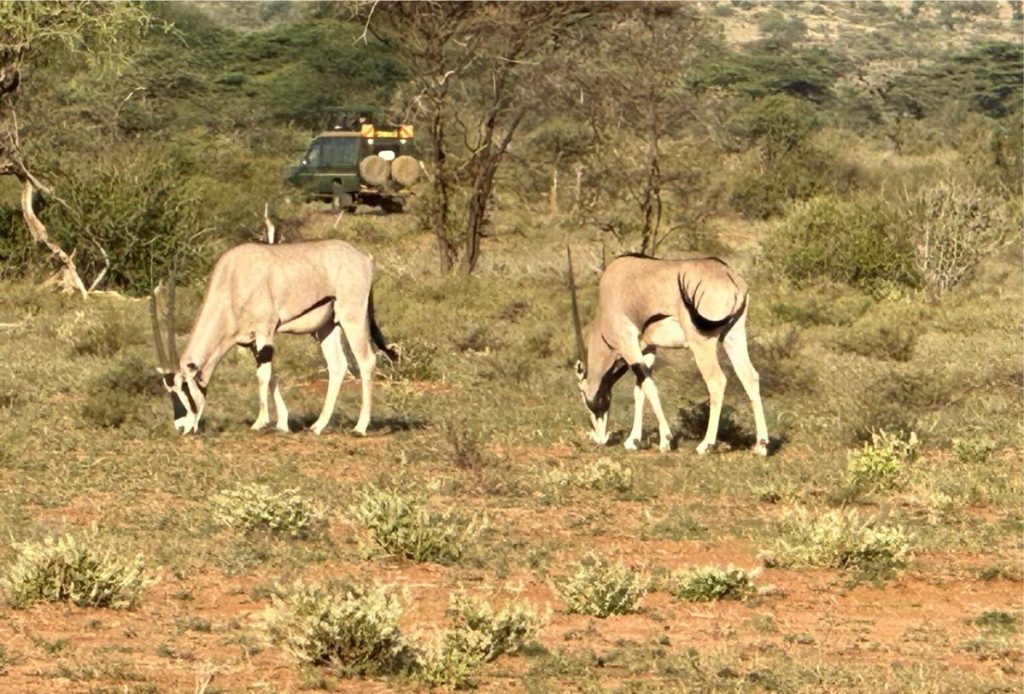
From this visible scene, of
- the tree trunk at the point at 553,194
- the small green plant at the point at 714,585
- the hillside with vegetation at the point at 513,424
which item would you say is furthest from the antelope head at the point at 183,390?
the tree trunk at the point at 553,194

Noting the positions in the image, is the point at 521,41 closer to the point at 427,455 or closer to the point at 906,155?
the point at 427,455

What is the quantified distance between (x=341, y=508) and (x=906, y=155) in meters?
43.5

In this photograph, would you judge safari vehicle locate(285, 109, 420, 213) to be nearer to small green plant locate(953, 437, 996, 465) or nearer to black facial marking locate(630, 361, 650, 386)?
black facial marking locate(630, 361, 650, 386)

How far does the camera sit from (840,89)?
73.3m

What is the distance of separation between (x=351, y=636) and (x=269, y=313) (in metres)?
7.51

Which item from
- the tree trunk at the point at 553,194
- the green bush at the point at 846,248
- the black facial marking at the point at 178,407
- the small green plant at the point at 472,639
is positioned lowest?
the tree trunk at the point at 553,194

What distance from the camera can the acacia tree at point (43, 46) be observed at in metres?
23.4

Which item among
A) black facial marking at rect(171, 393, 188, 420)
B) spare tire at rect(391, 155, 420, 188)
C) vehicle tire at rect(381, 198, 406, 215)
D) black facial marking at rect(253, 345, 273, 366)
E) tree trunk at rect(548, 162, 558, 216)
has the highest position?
black facial marking at rect(253, 345, 273, 366)

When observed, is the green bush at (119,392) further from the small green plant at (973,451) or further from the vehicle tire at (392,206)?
the vehicle tire at (392,206)

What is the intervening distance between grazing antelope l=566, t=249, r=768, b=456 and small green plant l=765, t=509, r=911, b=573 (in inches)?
161

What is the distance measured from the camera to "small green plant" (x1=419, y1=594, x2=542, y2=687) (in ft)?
24.8

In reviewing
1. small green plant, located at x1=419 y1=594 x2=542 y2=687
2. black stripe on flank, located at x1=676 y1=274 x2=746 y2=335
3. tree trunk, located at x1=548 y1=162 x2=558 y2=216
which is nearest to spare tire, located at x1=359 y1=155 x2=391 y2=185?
tree trunk, located at x1=548 y1=162 x2=558 y2=216

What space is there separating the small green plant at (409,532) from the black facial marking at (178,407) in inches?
172

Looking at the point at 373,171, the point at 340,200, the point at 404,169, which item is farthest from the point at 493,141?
the point at 340,200
